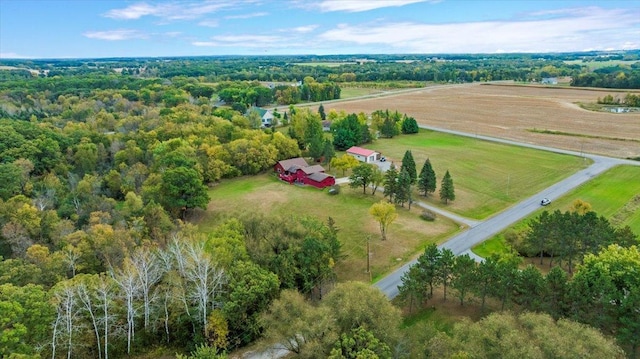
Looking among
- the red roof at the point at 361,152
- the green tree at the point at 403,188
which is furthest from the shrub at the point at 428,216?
the red roof at the point at 361,152

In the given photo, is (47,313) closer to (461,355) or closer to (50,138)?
(461,355)

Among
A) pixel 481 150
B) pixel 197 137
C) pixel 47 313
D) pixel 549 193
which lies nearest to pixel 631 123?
pixel 481 150

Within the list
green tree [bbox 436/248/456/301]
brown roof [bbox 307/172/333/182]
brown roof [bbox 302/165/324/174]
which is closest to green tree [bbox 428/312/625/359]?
green tree [bbox 436/248/456/301]

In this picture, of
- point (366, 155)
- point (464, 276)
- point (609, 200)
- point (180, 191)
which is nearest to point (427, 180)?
point (366, 155)

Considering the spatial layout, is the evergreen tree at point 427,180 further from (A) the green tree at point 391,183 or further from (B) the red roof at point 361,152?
(B) the red roof at point 361,152

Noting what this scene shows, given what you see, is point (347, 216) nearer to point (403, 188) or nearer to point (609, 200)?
point (403, 188)

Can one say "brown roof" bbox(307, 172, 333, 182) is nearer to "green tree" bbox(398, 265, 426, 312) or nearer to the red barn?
the red barn
